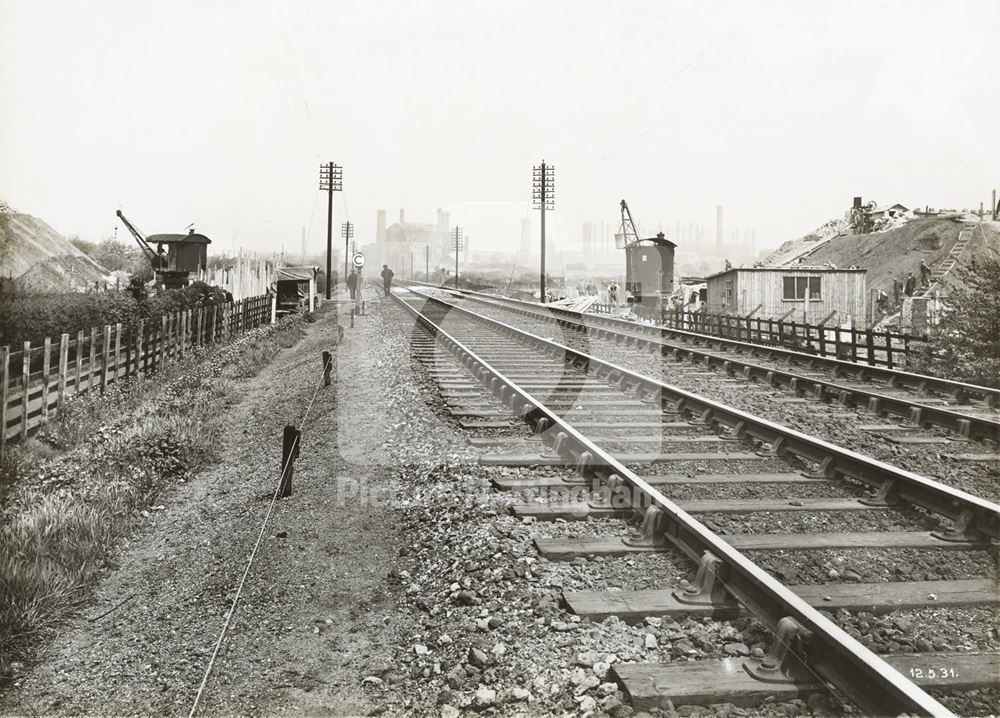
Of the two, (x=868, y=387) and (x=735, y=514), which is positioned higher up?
(x=868, y=387)

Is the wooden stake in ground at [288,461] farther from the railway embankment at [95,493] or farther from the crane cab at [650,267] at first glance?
the crane cab at [650,267]

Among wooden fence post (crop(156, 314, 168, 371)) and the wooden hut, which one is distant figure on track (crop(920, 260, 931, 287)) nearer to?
the wooden hut

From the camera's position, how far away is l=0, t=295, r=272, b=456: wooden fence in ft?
33.2

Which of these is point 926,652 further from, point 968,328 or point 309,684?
point 968,328

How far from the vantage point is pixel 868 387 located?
10508mm

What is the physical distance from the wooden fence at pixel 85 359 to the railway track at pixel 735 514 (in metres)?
6.38

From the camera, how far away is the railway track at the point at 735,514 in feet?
9.40

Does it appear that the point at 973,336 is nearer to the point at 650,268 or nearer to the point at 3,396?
the point at 3,396

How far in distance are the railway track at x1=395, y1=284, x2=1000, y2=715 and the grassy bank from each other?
9.69 ft

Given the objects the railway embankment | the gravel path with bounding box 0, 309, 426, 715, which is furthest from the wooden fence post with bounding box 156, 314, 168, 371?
the gravel path with bounding box 0, 309, 426, 715

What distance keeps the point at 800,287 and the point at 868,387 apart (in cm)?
1834

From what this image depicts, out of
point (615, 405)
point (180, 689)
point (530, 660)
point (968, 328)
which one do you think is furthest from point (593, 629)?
point (968, 328)

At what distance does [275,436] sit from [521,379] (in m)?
3.71

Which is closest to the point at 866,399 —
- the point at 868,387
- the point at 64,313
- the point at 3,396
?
the point at 868,387
